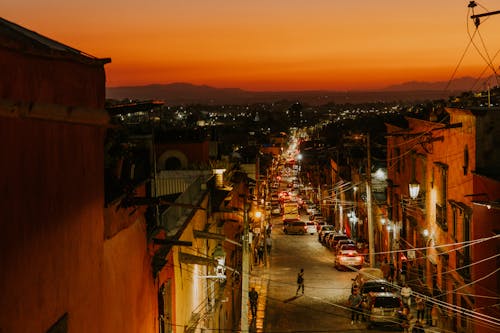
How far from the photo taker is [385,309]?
90.6 ft

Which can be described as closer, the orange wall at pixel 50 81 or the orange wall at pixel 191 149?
the orange wall at pixel 50 81

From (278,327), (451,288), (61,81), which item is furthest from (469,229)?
(61,81)

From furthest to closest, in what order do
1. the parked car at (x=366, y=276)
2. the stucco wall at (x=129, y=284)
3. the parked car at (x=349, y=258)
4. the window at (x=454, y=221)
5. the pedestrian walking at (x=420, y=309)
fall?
the parked car at (x=349, y=258), the parked car at (x=366, y=276), the pedestrian walking at (x=420, y=309), the window at (x=454, y=221), the stucco wall at (x=129, y=284)

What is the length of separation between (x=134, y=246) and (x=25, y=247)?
496 centimetres

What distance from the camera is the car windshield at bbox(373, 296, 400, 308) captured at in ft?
90.3

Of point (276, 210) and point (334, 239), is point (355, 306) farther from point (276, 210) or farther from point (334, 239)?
point (276, 210)

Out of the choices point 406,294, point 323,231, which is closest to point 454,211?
point 406,294

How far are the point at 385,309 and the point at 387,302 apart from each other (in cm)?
30

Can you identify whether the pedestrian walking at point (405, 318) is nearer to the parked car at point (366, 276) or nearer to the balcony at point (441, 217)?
the parked car at point (366, 276)

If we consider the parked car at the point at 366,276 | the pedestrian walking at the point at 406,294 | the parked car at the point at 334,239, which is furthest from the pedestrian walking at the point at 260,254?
the pedestrian walking at the point at 406,294

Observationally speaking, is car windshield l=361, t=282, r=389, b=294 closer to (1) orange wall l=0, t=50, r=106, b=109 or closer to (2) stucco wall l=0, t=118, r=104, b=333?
(2) stucco wall l=0, t=118, r=104, b=333

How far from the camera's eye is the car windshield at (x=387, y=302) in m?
27.5

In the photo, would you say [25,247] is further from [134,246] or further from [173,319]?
[173,319]

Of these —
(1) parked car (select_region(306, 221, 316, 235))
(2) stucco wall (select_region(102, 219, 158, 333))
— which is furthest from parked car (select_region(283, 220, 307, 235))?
(2) stucco wall (select_region(102, 219, 158, 333))
